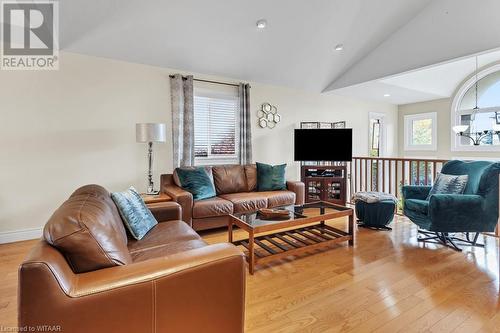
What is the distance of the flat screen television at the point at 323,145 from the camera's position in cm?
489

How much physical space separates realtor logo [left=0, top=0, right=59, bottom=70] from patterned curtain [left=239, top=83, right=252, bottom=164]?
268 centimetres

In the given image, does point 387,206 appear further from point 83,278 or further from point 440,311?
point 83,278

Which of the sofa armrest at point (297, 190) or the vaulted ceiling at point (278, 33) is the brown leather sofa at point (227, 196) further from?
the vaulted ceiling at point (278, 33)

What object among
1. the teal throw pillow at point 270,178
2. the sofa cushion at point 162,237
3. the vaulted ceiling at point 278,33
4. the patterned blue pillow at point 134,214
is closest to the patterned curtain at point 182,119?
the vaulted ceiling at point 278,33

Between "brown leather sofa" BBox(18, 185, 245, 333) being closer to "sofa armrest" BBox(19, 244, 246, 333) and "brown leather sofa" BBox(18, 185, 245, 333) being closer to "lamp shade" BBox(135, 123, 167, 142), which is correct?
"sofa armrest" BBox(19, 244, 246, 333)

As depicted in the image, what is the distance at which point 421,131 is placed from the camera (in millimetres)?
6773

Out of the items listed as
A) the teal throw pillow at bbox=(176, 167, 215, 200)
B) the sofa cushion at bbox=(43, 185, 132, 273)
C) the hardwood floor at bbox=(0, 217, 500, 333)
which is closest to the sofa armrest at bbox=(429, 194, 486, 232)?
the hardwood floor at bbox=(0, 217, 500, 333)

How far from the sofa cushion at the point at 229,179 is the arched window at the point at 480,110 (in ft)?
15.8

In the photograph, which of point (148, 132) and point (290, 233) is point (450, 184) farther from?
point (148, 132)

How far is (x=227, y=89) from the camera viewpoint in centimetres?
460

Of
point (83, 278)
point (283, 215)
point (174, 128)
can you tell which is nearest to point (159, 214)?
point (283, 215)

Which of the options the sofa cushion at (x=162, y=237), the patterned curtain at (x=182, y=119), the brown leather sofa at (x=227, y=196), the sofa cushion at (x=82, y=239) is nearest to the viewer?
the sofa cushion at (x=82, y=239)

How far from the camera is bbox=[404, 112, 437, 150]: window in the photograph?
6.49 m

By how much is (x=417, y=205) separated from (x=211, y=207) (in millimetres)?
2544
